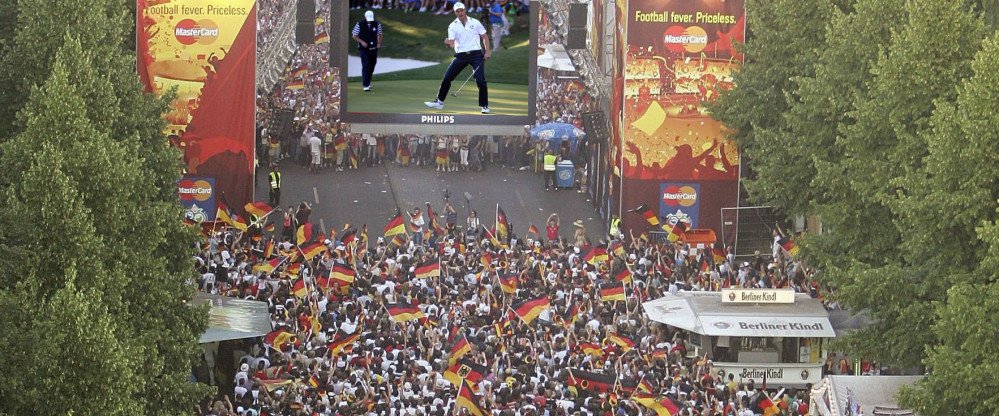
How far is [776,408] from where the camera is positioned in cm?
4081

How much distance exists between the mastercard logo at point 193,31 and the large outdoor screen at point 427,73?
12.8 feet

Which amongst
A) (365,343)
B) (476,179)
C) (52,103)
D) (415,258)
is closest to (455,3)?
(476,179)

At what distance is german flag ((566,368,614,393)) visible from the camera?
134ft

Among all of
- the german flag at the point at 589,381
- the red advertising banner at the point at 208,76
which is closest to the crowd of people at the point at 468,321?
the german flag at the point at 589,381

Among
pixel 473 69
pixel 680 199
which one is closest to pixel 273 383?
pixel 680 199

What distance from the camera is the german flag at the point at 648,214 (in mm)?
54844

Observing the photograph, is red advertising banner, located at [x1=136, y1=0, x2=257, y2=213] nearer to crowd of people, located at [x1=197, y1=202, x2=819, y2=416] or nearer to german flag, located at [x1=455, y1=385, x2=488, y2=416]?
crowd of people, located at [x1=197, y1=202, x2=819, y2=416]

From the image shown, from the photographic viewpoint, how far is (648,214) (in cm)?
5522

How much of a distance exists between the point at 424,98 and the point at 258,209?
27.7ft

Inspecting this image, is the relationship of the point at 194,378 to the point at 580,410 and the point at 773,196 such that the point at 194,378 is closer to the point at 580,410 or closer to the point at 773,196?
the point at 580,410

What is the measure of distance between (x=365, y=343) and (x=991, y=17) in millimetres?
14115

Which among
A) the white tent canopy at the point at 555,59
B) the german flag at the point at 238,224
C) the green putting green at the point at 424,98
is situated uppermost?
the white tent canopy at the point at 555,59

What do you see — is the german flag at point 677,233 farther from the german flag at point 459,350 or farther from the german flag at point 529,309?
the german flag at point 459,350

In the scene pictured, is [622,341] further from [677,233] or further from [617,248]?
[677,233]
